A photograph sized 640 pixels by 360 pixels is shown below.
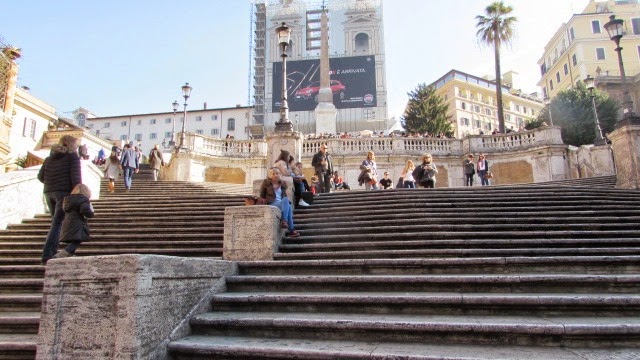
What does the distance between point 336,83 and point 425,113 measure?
14.8 meters

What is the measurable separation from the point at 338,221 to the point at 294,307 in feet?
11.7

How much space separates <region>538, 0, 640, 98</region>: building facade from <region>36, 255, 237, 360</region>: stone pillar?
195ft

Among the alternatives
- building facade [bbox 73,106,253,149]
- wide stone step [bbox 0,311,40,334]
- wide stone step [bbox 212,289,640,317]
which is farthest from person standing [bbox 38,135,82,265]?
building facade [bbox 73,106,253,149]

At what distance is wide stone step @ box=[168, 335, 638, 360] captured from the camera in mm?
3189

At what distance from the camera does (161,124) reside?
72312 millimetres

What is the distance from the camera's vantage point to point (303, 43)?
194 feet

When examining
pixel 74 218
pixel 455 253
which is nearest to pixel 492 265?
pixel 455 253

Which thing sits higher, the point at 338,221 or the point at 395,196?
the point at 395,196

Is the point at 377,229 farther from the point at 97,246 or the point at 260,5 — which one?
the point at 260,5

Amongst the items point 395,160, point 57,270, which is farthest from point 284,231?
point 395,160

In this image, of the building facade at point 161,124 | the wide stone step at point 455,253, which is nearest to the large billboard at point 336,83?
the building facade at point 161,124

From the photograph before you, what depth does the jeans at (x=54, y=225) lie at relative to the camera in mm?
5887

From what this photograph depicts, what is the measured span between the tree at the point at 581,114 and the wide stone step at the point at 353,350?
36303mm

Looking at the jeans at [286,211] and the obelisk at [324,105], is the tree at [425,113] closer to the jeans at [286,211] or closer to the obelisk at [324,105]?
the obelisk at [324,105]
